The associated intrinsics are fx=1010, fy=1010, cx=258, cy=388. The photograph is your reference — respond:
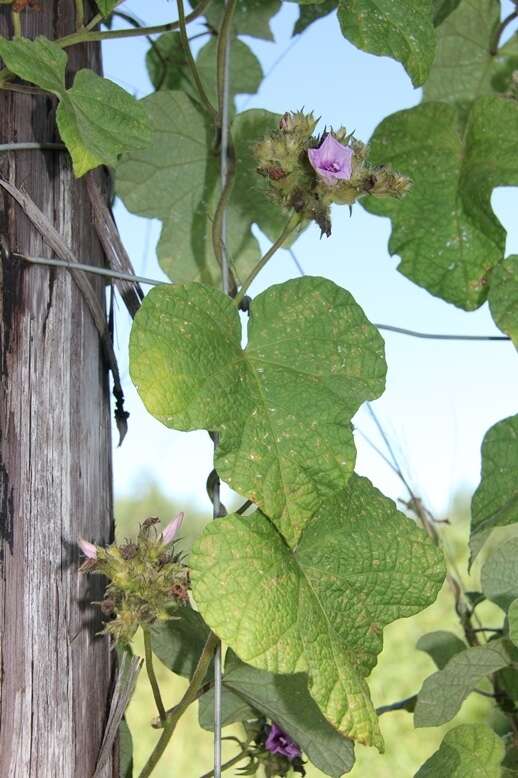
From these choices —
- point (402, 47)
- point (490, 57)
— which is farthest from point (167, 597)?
point (490, 57)

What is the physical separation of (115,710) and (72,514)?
20 centimetres

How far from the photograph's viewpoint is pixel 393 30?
3.25 ft

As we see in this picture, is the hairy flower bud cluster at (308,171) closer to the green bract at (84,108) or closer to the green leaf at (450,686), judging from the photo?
the green bract at (84,108)

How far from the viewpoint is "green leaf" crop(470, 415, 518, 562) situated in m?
1.09

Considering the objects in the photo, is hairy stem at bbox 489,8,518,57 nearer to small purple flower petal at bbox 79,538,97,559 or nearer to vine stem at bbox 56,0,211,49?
vine stem at bbox 56,0,211,49

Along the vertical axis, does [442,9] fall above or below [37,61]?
above

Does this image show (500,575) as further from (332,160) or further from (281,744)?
(332,160)

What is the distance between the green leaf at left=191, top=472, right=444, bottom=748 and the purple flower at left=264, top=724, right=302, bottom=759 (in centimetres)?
29

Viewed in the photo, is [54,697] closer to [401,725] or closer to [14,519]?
[14,519]

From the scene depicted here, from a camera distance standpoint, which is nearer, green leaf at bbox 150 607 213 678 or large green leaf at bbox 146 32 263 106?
green leaf at bbox 150 607 213 678

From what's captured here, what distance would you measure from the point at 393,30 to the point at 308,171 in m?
0.18

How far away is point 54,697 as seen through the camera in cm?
90

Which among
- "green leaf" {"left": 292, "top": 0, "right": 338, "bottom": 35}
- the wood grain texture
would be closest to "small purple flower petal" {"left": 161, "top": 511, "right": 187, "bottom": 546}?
the wood grain texture

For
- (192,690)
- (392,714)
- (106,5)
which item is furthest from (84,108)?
(392,714)
